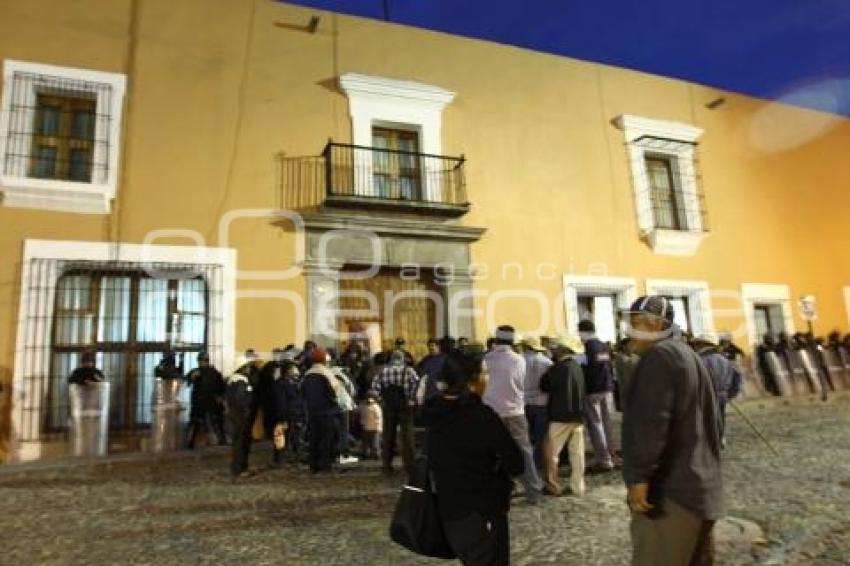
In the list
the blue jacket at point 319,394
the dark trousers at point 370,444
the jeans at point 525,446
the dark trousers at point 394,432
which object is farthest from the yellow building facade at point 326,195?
the jeans at point 525,446

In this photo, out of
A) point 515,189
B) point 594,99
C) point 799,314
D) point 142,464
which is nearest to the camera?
point 142,464

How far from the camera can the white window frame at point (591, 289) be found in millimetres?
12766

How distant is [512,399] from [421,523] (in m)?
2.97

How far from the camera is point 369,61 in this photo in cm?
1215

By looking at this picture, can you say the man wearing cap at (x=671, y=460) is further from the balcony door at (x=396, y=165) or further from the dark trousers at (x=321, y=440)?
the balcony door at (x=396, y=165)

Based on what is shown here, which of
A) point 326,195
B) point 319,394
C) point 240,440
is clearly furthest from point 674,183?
point 240,440

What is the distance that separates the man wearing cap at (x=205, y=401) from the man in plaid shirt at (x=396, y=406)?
9.86 ft

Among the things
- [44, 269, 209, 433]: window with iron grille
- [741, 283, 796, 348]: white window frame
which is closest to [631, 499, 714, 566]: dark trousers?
[44, 269, 209, 433]: window with iron grille

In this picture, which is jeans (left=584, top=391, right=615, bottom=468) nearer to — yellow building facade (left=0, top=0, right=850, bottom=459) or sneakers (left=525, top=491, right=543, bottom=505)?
sneakers (left=525, top=491, right=543, bottom=505)

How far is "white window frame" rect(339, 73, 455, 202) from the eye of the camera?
11.7 meters

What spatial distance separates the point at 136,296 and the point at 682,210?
1087 cm

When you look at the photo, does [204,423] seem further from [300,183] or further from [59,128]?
[59,128]

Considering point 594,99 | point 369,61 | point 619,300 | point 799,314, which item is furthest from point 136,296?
point 799,314

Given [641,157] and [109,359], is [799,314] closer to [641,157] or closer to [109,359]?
[641,157]
